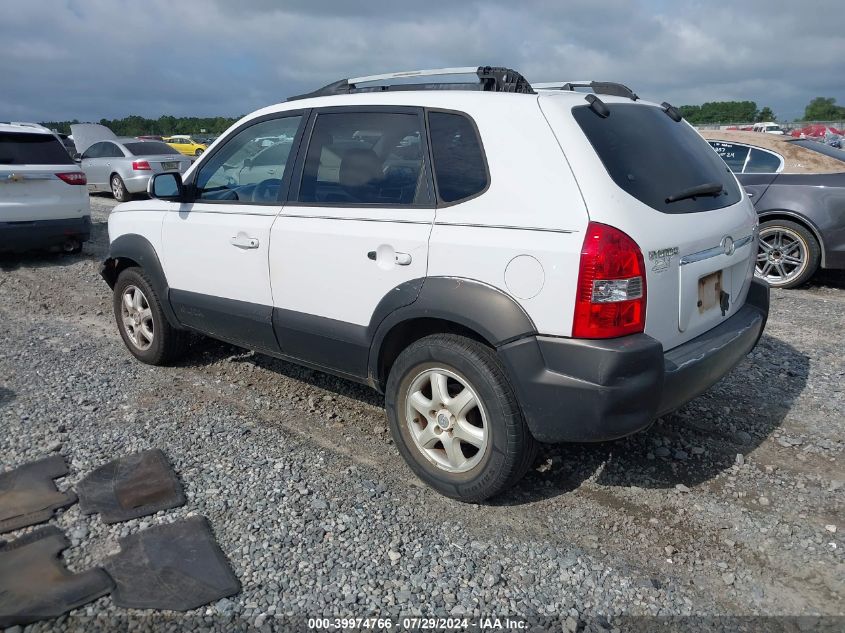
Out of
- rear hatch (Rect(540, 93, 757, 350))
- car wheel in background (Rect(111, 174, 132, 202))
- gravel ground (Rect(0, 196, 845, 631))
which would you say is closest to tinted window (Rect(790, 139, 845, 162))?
gravel ground (Rect(0, 196, 845, 631))

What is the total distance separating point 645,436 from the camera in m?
3.96

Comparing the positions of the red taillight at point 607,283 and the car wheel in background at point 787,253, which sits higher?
the red taillight at point 607,283

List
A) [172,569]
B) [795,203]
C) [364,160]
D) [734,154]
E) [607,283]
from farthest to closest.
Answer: [734,154] < [795,203] < [364,160] < [172,569] < [607,283]

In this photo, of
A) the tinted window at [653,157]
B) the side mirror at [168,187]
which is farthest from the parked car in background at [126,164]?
Answer: the tinted window at [653,157]

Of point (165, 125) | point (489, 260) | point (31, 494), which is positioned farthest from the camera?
point (165, 125)

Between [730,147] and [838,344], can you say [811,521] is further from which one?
[730,147]

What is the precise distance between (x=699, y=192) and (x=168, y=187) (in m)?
3.23

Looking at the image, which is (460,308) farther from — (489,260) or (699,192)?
(699,192)

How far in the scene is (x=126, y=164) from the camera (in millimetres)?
16297

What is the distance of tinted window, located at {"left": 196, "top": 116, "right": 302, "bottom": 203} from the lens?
398 cm

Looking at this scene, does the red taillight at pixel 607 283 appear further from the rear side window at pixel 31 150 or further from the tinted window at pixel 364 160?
the rear side window at pixel 31 150

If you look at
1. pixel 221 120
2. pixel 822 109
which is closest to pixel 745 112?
pixel 822 109

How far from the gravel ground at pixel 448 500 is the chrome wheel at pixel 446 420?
0.24m

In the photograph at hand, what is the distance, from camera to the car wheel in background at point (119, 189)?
1652cm
